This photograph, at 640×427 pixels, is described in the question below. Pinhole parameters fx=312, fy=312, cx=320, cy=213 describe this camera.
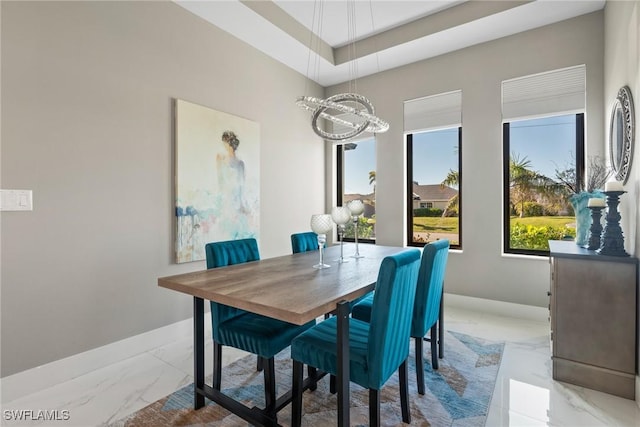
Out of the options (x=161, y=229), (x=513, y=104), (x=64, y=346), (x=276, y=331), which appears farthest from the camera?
(x=513, y=104)

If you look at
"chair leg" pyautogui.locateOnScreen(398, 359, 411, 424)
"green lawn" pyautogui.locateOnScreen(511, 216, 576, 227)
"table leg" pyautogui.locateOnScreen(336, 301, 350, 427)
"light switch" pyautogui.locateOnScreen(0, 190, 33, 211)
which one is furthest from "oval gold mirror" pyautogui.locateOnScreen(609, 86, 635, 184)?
"light switch" pyautogui.locateOnScreen(0, 190, 33, 211)

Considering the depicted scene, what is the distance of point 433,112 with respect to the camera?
3.88 metres

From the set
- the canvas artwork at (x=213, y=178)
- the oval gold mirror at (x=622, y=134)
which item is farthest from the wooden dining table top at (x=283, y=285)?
the oval gold mirror at (x=622, y=134)

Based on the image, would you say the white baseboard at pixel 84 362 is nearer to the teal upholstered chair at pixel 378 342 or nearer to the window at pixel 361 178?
the teal upholstered chair at pixel 378 342

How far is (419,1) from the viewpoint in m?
3.14

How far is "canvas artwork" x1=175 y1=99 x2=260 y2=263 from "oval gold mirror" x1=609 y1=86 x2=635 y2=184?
10.5 feet

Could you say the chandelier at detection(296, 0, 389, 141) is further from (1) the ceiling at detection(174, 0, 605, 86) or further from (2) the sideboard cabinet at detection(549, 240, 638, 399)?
(2) the sideboard cabinet at detection(549, 240, 638, 399)

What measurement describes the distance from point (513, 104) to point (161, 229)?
379 centimetres

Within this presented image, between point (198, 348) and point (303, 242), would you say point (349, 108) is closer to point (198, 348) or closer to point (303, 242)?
point (303, 242)

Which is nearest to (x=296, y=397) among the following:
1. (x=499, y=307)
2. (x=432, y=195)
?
(x=499, y=307)

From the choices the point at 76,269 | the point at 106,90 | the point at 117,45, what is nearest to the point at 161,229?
the point at 76,269

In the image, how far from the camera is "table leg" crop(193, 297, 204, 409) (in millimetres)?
1798

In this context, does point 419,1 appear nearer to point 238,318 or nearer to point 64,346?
point 238,318

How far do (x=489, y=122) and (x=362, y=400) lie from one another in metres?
3.12
